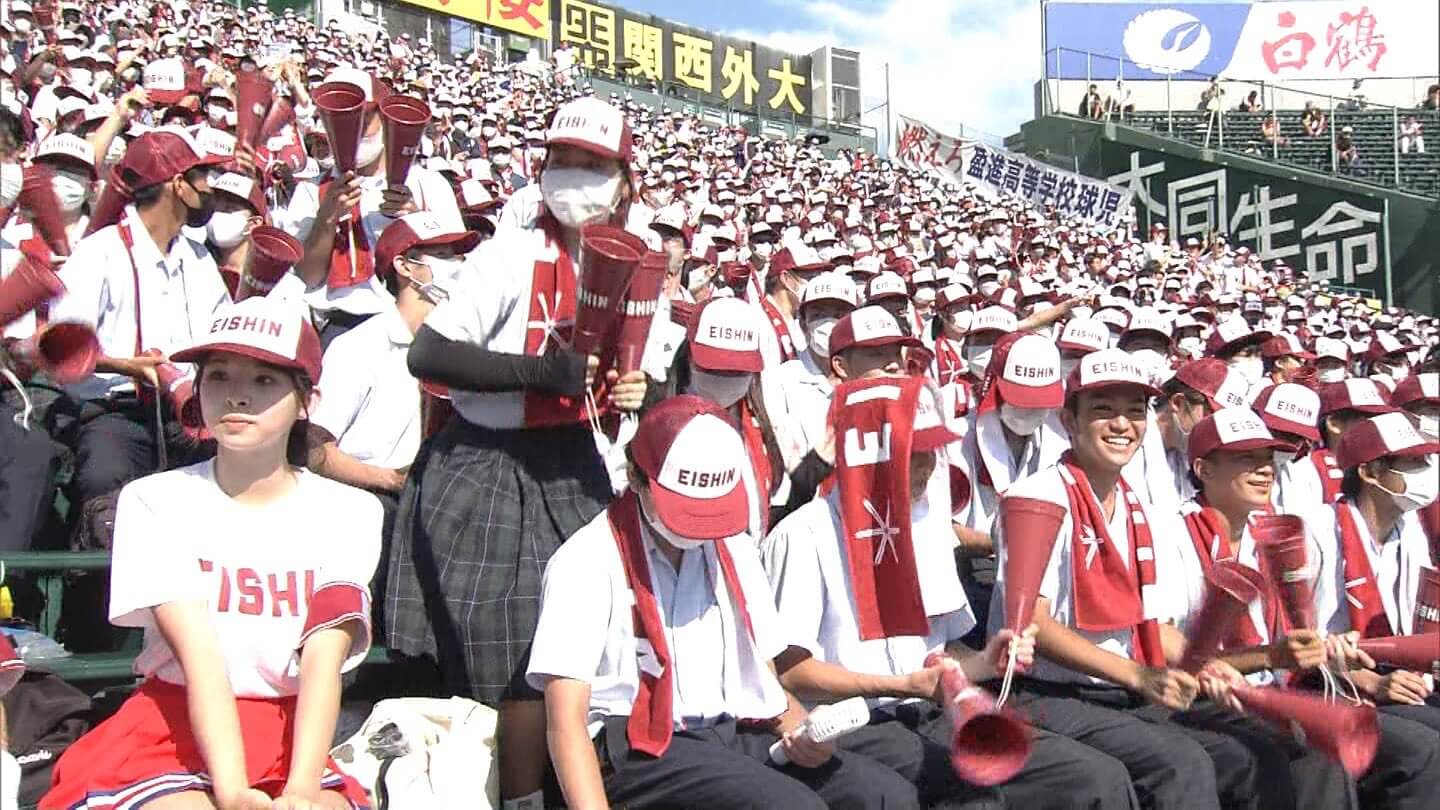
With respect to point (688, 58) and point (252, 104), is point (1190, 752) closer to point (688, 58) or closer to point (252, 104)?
point (252, 104)

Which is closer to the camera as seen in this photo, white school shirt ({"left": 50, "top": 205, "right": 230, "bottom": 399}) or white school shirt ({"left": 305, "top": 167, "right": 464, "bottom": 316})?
white school shirt ({"left": 50, "top": 205, "right": 230, "bottom": 399})

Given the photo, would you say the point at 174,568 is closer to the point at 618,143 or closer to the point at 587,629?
the point at 587,629

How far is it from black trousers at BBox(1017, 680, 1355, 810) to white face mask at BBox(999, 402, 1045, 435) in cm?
158

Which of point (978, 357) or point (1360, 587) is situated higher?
point (978, 357)

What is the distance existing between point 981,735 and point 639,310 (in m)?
1.24

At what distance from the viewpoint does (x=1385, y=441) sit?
4473mm

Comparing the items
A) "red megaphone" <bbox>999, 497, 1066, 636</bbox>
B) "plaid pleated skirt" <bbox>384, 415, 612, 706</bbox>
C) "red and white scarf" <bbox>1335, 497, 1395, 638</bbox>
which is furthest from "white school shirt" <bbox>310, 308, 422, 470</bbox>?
"red and white scarf" <bbox>1335, 497, 1395, 638</bbox>

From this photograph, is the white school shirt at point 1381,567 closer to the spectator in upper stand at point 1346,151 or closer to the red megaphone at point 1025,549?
the red megaphone at point 1025,549

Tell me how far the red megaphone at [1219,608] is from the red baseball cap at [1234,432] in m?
0.91

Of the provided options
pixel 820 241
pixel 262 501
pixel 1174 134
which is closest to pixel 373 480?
pixel 262 501

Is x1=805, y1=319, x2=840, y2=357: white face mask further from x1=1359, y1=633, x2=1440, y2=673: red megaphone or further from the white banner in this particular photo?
the white banner

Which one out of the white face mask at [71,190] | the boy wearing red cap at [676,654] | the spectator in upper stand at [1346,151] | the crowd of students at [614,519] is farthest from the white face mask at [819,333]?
the spectator in upper stand at [1346,151]

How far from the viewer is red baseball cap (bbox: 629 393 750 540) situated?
2941 millimetres

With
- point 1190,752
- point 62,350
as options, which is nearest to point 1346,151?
point 1190,752
